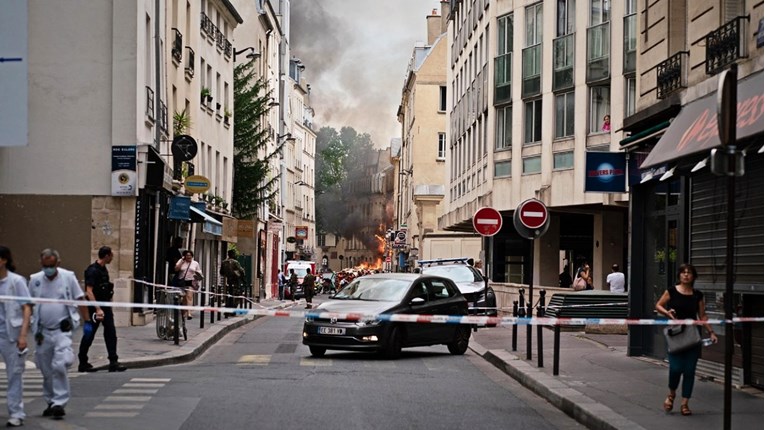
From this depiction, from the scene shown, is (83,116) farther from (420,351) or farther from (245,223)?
(245,223)

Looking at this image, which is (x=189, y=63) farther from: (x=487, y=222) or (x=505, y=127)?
(x=487, y=222)

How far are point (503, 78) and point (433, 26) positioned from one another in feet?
169

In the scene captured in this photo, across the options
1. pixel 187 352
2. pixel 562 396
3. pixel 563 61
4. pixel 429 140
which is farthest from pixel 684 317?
pixel 429 140

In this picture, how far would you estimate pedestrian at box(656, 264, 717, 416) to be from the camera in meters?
12.8

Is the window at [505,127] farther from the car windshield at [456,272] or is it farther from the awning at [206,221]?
the car windshield at [456,272]

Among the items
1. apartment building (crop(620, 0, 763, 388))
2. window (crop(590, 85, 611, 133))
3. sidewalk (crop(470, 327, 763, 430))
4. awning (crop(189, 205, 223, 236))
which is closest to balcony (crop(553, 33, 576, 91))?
window (crop(590, 85, 611, 133))

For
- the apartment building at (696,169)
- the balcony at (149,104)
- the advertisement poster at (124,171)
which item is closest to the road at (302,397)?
the apartment building at (696,169)

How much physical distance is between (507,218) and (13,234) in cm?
2511

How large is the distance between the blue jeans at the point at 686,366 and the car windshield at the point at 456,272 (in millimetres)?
20516

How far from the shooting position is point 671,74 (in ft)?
61.1

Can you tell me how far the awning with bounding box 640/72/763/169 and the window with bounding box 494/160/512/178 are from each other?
27.6m

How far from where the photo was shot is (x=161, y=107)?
32.9 m

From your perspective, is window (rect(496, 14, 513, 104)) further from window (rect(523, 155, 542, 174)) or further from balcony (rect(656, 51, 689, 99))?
balcony (rect(656, 51, 689, 99))

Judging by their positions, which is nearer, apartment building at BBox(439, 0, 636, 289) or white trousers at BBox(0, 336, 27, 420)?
white trousers at BBox(0, 336, 27, 420)
